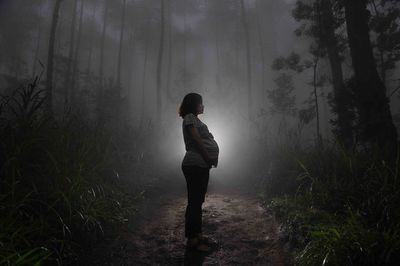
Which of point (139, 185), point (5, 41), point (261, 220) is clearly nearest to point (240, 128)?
point (139, 185)

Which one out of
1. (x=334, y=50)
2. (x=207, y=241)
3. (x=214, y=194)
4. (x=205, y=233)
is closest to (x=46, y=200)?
(x=207, y=241)

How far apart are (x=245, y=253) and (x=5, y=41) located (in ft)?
107

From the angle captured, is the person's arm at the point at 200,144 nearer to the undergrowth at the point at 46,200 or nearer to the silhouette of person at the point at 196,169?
the silhouette of person at the point at 196,169

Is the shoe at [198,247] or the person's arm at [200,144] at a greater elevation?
the person's arm at [200,144]

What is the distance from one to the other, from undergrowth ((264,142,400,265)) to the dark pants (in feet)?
4.05

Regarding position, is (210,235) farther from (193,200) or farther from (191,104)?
(191,104)

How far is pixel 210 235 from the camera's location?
15.2 feet

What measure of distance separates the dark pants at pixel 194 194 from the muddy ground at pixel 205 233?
299 millimetres

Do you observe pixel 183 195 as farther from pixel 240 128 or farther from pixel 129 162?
pixel 240 128

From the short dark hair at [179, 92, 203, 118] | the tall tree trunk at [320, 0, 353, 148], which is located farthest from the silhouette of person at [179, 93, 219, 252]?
the tall tree trunk at [320, 0, 353, 148]

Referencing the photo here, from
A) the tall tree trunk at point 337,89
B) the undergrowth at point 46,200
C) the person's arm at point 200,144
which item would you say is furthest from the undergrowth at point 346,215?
the undergrowth at point 46,200

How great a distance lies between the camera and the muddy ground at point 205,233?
3695 mm

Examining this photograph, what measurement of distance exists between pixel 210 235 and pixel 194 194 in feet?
3.59

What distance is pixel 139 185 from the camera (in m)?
7.40
